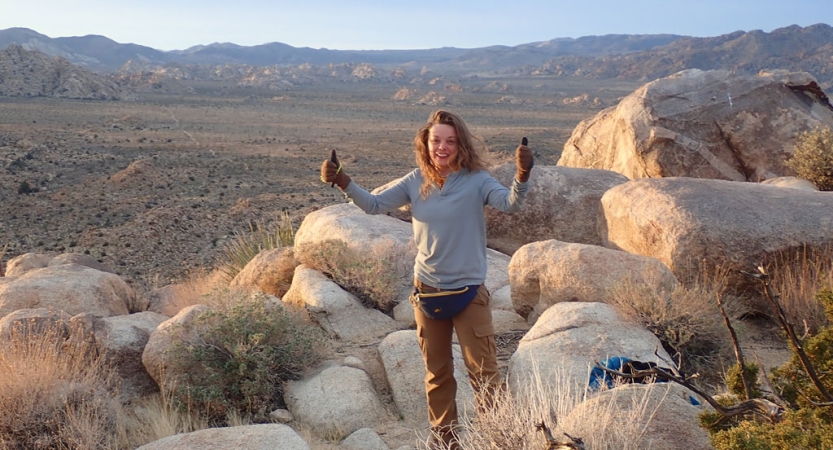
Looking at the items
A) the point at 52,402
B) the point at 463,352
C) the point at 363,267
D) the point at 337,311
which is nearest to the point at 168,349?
the point at 52,402

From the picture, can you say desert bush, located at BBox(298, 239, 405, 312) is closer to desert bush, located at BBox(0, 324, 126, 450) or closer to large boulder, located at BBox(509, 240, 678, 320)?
large boulder, located at BBox(509, 240, 678, 320)

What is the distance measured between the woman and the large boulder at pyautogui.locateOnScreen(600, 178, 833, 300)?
10.1ft

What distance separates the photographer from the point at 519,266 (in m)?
6.27

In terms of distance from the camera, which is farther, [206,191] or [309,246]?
[206,191]

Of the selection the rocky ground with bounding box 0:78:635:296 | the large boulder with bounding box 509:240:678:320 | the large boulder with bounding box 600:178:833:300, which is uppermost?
the large boulder with bounding box 600:178:833:300

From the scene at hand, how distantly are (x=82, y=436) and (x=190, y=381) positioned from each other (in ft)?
3.12

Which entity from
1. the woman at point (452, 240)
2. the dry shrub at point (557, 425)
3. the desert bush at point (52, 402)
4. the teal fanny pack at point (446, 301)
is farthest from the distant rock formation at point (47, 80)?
the dry shrub at point (557, 425)

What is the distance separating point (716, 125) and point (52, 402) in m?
8.58

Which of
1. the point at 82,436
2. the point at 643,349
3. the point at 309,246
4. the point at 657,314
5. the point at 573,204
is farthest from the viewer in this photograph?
the point at 573,204

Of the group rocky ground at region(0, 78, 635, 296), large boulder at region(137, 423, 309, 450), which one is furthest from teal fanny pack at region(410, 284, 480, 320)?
rocky ground at region(0, 78, 635, 296)

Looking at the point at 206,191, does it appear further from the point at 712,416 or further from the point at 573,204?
the point at 712,416

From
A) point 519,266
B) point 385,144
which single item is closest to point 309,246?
point 519,266

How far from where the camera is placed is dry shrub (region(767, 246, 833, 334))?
552cm

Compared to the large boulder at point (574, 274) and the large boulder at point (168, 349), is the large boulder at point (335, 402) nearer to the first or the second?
the large boulder at point (168, 349)
